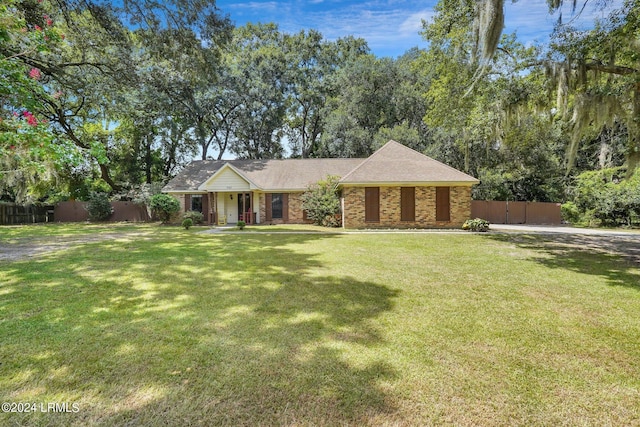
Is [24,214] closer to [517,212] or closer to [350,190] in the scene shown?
[350,190]

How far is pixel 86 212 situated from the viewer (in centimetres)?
2330

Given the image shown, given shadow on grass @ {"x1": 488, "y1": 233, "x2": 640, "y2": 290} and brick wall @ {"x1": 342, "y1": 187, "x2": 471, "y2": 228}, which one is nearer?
shadow on grass @ {"x1": 488, "y1": 233, "x2": 640, "y2": 290}

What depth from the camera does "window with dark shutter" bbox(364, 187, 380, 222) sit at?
1667 cm

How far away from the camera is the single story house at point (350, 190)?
16547mm

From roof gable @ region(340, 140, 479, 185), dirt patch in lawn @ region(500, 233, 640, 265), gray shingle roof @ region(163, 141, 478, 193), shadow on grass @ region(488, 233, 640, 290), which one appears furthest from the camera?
gray shingle roof @ region(163, 141, 478, 193)

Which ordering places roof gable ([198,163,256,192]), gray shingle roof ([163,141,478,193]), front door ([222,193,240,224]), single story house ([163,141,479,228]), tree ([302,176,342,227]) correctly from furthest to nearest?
front door ([222,193,240,224]) < roof gable ([198,163,256,192]) < tree ([302,176,342,227]) < single story house ([163,141,479,228]) < gray shingle roof ([163,141,478,193])

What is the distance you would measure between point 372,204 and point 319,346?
13916mm

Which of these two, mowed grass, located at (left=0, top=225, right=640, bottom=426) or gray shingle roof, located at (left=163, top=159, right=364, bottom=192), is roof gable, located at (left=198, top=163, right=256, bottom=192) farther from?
mowed grass, located at (left=0, top=225, right=640, bottom=426)

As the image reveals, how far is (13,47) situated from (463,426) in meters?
11.3

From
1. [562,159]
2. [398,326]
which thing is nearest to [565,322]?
[398,326]

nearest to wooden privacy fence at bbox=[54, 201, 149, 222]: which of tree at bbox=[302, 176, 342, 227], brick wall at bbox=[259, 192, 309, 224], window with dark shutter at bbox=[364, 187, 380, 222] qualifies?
brick wall at bbox=[259, 192, 309, 224]

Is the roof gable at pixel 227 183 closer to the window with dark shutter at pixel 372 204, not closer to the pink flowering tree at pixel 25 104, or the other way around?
the window with dark shutter at pixel 372 204

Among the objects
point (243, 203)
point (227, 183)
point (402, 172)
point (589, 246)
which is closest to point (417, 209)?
point (402, 172)

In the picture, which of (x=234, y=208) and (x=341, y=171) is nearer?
(x=234, y=208)
